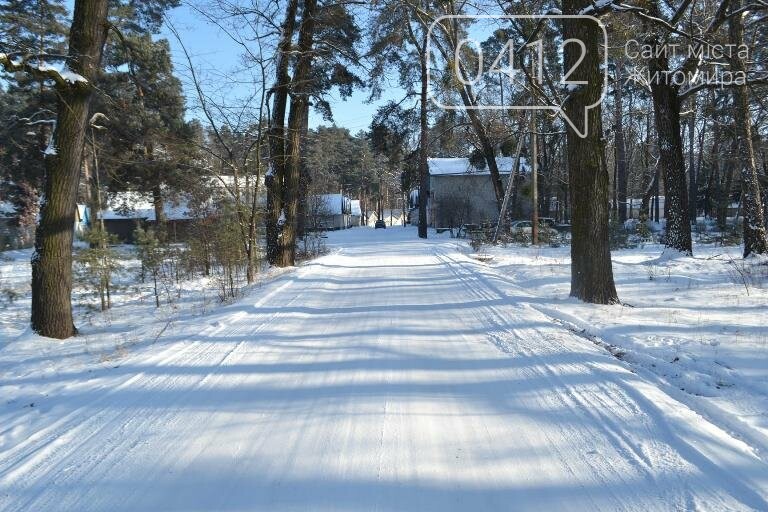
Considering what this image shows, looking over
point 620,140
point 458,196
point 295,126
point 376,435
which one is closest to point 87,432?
point 376,435

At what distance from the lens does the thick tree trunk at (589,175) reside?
836cm

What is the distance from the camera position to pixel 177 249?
15.1 m

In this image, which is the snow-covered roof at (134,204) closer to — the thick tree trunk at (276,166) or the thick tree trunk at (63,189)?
the thick tree trunk at (276,166)

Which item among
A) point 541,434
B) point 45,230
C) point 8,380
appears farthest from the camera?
point 45,230

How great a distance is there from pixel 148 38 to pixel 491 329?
24656 mm

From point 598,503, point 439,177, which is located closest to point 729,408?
point 598,503

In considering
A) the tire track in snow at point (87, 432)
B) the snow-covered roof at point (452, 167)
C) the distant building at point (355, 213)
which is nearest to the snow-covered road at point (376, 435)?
the tire track in snow at point (87, 432)

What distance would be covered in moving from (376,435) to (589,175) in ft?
21.0

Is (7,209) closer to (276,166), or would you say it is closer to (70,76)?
(276,166)

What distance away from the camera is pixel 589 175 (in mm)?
8477

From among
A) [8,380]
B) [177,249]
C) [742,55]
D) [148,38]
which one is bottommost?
[8,380]

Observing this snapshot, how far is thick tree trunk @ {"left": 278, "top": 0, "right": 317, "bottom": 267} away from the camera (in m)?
15.8

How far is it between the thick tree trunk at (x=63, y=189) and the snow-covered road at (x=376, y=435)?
287 centimetres

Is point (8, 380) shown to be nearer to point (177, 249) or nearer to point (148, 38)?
point (177, 249)
